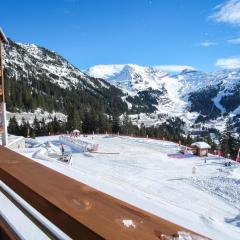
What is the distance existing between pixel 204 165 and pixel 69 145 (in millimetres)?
14206

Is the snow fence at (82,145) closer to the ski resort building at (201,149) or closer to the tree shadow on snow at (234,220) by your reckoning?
the ski resort building at (201,149)

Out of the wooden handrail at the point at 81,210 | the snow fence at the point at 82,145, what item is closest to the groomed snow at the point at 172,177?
the snow fence at the point at 82,145

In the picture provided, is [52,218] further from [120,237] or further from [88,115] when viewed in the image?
[88,115]

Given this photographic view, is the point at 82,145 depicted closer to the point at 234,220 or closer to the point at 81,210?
the point at 234,220

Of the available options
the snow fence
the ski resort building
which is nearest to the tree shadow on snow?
the ski resort building

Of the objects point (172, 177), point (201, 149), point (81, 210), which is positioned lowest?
→ point (172, 177)

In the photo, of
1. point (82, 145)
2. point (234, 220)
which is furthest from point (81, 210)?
point (82, 145)

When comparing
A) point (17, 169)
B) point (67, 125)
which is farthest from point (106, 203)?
point (67, 125)

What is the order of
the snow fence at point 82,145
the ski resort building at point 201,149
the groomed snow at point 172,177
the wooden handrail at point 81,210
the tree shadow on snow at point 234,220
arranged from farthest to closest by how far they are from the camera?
the ski resort building at point 201,149
the snow fence at point 82,145
the groomed snow at point 172,177
the tree shadow on snow at point 234,220
the wooden handrail at point 81,210

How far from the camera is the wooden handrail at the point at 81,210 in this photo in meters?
1.60

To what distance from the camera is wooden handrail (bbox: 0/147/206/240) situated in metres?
1.60

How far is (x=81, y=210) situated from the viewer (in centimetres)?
185

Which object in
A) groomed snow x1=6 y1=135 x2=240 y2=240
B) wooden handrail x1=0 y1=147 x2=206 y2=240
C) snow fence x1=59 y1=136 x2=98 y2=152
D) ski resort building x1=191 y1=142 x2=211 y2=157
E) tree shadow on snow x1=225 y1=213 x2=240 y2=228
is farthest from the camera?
ski resort building x1=191 y1=142 x2=211 y2=157

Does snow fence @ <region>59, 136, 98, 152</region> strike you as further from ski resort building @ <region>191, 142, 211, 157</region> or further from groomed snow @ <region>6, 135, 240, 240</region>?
ski resort building @ <region>191, 142, 211, 157</region>
